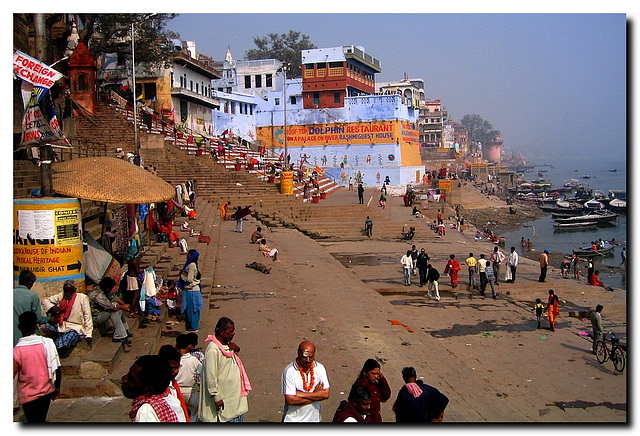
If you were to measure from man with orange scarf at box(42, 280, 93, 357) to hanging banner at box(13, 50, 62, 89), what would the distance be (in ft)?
7.83

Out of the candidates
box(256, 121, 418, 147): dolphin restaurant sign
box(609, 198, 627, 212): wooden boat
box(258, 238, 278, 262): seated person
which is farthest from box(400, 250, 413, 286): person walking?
box(609, 198, 627, 212): wooden boat

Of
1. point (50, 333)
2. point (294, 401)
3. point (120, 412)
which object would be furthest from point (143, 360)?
point (50, 333)

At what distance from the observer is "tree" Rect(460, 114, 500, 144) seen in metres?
172

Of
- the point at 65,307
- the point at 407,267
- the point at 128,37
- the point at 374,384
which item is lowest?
the point at 407,267

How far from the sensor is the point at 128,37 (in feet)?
107

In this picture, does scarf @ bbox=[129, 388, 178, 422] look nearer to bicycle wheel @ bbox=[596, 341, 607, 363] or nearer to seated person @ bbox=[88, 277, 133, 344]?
seated person @ bbox=[88, 277, 133, 344]

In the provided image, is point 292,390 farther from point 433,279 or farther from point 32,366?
point 433,279

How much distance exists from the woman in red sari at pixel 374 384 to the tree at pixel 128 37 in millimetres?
23661

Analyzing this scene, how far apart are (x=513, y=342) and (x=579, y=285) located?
7.90 m

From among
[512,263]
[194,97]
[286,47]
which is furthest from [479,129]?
[512,263]

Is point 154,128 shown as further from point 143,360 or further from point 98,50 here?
point 143,360

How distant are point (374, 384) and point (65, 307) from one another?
360 cm

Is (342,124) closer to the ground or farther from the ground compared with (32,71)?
farther from the ground

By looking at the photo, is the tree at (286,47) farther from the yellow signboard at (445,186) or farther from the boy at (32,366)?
the boy at (32,366)
